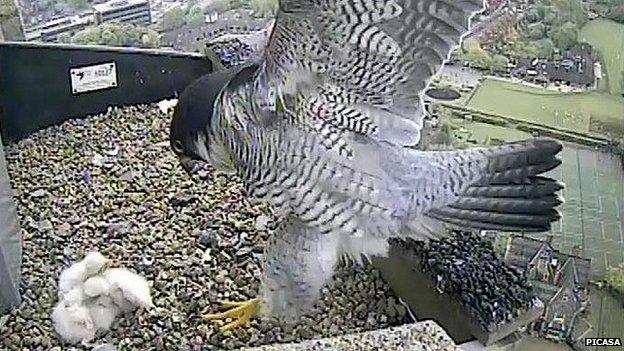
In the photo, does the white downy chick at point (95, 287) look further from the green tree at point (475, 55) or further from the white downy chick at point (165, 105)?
the green tree at point (475, 55)

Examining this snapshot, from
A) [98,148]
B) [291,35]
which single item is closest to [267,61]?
[291,35]

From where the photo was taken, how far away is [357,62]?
1205 millimetres

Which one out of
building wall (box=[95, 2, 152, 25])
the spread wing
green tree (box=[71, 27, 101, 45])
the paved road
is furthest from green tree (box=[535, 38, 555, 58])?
green tree (box=[71, 27, 101, 45])

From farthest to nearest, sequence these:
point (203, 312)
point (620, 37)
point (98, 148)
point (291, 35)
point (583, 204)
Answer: point (98, 148) < point (203, 312) < point (583, 204) < point (620, 37) < point (291, 35)

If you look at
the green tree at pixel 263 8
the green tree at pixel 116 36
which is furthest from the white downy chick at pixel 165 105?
the green tree at pixel 263 8

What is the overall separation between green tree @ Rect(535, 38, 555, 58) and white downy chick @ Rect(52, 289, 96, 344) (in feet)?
2.92

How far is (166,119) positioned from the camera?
2109mm

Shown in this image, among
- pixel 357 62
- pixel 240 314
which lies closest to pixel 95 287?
pixel 240 314

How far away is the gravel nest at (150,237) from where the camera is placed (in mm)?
1619

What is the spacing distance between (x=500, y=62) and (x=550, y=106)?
0.34 feet

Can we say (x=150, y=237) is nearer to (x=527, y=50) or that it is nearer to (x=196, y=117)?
(x=196, y=117)

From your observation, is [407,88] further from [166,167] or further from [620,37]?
[166,167]

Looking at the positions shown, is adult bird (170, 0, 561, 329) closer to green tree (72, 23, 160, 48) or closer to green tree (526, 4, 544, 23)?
green tree (526, 4, 544, 23)

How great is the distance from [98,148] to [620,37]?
50.8 inches
